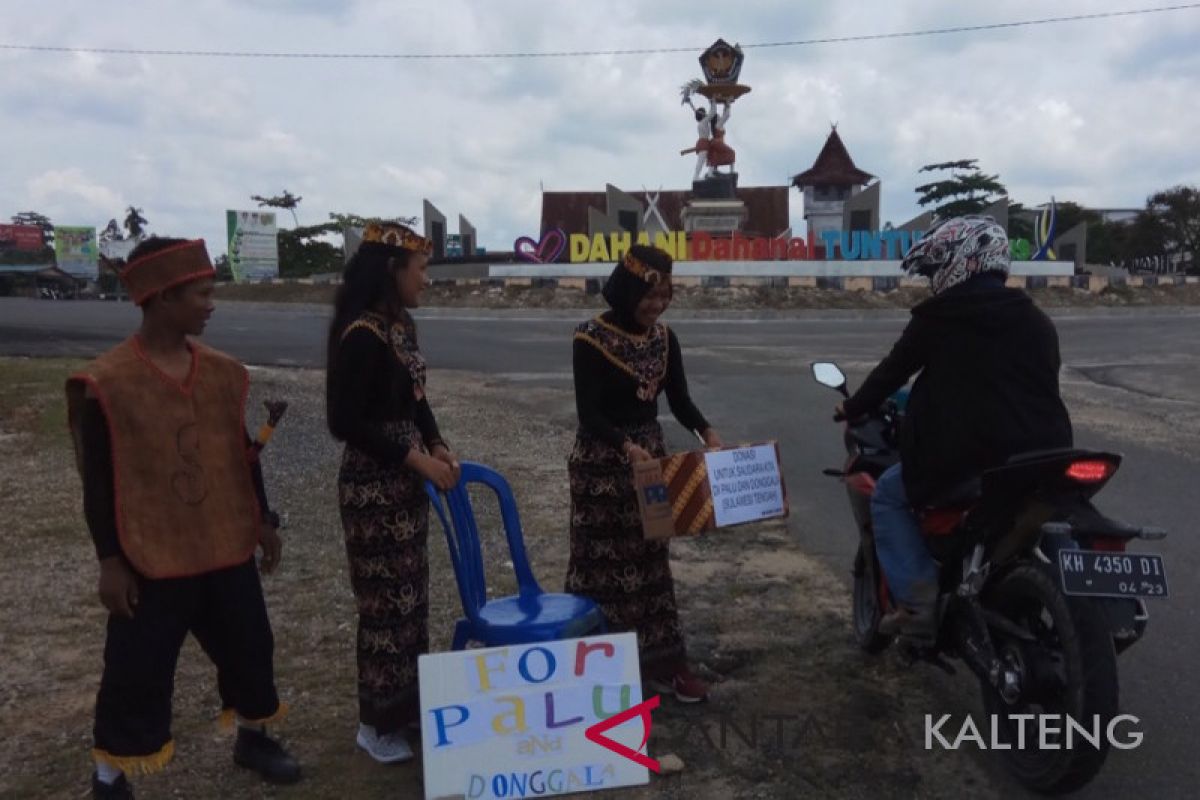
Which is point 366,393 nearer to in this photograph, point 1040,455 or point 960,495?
point 960,495

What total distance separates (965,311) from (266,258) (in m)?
55.9

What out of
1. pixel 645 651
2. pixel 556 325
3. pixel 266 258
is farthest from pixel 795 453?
pixel 266 258

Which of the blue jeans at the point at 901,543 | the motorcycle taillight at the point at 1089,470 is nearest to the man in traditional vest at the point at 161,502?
the blue jeans at the point at 901,543

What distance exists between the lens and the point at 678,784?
10.8 ft

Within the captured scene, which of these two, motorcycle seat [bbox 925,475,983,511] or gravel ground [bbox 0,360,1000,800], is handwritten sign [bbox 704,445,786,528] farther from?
gravel ground [bbox 0,360,1000,800]

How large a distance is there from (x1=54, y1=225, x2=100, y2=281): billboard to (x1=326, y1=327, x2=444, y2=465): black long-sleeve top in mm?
71493

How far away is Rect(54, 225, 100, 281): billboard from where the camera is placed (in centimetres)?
6769

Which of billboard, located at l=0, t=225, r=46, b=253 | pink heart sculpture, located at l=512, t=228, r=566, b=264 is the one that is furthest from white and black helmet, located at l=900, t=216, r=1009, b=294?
billboard, located at l=0, t=225, r=46, b=253

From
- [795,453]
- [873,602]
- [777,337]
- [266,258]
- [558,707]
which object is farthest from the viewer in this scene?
[266,258]

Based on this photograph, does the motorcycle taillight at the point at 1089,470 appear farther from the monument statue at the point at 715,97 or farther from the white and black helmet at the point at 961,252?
the monument statue at the point at 715,97

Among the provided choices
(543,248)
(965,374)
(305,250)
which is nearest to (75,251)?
(305,250)

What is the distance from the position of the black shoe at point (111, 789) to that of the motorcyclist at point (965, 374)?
2.67 m

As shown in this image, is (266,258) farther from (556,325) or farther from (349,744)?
(349,744)

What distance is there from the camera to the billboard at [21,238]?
72625 millimetres
